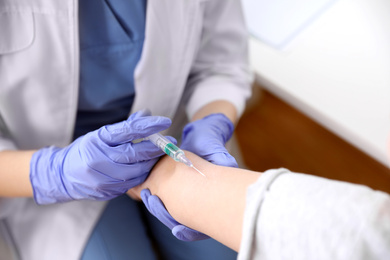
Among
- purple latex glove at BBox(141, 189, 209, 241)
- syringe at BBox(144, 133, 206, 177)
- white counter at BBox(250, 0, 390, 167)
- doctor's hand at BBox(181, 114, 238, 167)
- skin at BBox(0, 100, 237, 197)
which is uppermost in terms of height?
white counter at BBox(250, 0, 390, 167)

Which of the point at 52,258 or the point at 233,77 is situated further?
the point at 233,77

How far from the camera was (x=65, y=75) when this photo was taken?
29.7 inches

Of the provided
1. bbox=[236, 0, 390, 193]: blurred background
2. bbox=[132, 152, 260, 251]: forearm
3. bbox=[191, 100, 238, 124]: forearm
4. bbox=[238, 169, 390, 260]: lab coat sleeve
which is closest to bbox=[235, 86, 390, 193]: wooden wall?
bbox=[236, 0, 390, 193]: blurred background

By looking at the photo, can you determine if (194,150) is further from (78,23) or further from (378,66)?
(378,66)

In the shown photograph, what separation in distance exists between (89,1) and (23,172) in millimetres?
362

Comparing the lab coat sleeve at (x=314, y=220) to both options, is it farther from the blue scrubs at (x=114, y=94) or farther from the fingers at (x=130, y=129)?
the blue scrubs at (x=114, y=94)

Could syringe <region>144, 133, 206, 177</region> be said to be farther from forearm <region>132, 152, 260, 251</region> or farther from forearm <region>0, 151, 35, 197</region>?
forearm <region>0, 151, 35, 197</region>

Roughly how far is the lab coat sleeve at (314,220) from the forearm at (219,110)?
48cm

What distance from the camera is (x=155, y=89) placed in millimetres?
841

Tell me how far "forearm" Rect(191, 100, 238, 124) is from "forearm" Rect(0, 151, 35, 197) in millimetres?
391

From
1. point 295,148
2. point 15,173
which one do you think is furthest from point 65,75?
point 295,148

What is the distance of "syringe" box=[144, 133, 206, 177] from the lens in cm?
63

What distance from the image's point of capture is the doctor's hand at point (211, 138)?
693mm

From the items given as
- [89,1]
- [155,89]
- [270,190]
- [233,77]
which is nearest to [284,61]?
[233,77]
